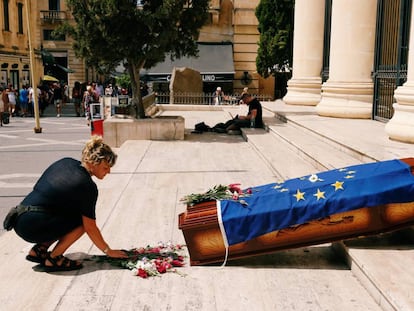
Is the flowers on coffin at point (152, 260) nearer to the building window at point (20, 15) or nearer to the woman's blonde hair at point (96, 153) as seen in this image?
the woman's blonde hair at point (96, 153)

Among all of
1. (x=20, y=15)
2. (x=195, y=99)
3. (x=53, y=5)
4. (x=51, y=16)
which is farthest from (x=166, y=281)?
(x=53, y=5)

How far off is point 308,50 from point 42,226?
1510 cm

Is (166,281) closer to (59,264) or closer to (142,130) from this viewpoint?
(59,264)

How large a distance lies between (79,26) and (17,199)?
6319 mm

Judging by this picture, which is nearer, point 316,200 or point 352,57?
point 316,200

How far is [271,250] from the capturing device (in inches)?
192

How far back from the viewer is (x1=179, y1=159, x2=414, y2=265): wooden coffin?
4.75 meters

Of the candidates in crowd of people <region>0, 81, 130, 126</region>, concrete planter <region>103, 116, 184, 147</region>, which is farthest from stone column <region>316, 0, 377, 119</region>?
crowd of people <region>0, 81, 130, 126</region>

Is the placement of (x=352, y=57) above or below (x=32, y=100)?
above

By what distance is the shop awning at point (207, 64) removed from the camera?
29.9 metres

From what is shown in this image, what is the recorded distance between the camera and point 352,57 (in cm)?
1289

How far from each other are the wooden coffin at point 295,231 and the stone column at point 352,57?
8.39 m

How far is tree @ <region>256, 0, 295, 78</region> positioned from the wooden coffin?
2467 centimetres

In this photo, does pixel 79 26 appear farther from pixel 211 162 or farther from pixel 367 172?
pixel 367 172
